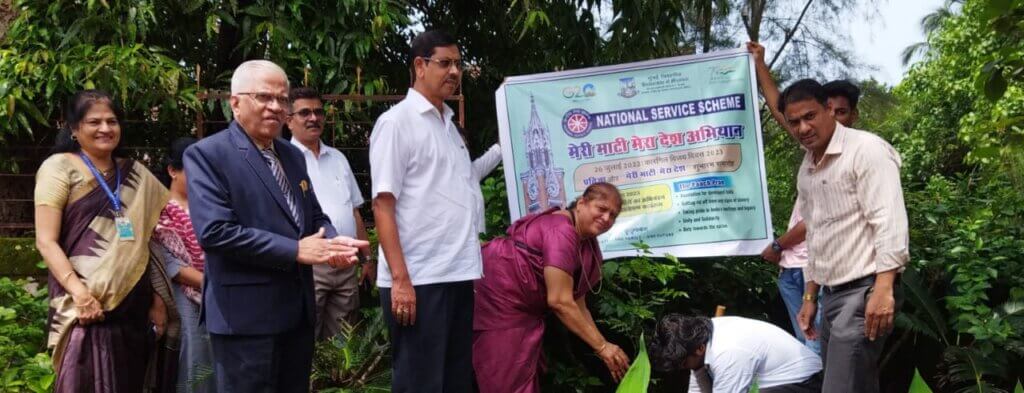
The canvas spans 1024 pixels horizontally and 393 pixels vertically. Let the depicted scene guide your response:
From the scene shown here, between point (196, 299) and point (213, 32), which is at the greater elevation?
point (213, 32)

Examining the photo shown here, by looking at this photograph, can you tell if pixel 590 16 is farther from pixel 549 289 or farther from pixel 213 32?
pixel 549 289

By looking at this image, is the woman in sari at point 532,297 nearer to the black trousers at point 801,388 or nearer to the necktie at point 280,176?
the black trousers at point 801,388

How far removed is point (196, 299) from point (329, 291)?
60 cm

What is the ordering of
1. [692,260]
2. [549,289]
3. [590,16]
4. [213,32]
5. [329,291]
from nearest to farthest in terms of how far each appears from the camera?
[549,289], [329,291], [692,260], [213,32], [590,16]

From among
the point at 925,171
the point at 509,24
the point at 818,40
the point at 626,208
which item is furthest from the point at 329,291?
the point at 925,171

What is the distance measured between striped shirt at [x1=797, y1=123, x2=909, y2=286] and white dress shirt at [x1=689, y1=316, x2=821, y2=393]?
0.63 m

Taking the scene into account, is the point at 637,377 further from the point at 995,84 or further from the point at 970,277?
the point at 970,277

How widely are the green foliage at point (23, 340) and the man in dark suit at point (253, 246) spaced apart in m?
1.69

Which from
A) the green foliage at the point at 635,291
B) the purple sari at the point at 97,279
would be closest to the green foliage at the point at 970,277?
the green foliage at the point at 635,291

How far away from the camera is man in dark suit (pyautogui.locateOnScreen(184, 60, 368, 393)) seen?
2.97m

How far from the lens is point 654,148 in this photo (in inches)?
203

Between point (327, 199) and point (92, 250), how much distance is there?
43.9 inches

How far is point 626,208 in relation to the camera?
5219mm

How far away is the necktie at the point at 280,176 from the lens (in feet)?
10.6
